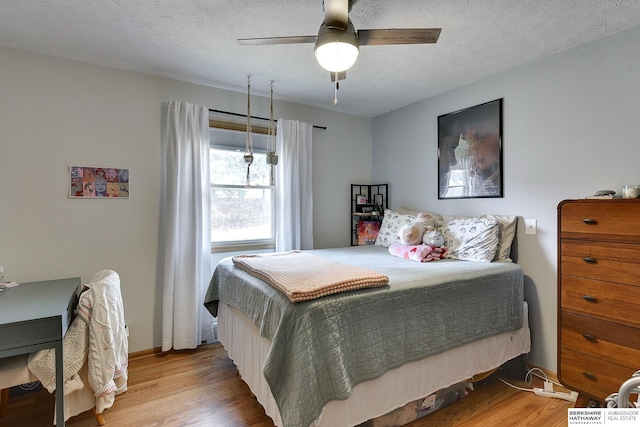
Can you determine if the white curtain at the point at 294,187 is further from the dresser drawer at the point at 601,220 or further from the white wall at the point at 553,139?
the dresser drawer at the point at 601,220

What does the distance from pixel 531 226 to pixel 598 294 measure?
0.72 metres

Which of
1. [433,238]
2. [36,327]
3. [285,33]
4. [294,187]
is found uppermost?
[285,33]

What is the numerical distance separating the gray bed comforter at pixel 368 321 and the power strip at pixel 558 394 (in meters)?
0.48

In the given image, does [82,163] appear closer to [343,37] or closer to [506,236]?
[343,37]

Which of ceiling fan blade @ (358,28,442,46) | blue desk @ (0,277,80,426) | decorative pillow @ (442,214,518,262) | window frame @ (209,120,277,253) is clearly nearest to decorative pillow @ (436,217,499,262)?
decorative pillow @ (442,214,518,262)

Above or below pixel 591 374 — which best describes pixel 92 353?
above

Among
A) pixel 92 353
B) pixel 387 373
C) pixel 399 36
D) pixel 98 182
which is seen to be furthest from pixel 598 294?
pixel 98 182

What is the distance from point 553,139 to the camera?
232 centimetres

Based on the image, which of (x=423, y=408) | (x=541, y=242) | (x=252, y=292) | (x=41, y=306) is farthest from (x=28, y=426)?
(x=541, y=242)

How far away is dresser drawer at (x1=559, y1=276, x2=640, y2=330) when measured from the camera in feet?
5.54

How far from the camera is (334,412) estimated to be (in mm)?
1485

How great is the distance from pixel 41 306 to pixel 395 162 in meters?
3.38

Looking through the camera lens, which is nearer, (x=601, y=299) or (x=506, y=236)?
(x=601, y=299)

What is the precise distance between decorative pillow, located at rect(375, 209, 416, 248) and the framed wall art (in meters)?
0.44
